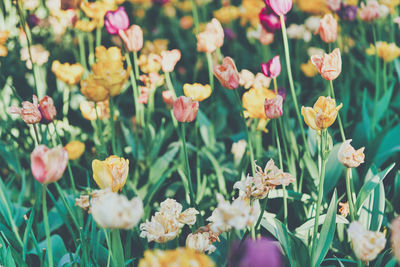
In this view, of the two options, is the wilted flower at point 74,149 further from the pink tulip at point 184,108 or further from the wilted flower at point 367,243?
the wilted flower at point 367,243

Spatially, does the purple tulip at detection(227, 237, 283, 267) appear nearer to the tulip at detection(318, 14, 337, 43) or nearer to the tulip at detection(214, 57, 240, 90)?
the tulip at detection(214, 57, 240, 90)

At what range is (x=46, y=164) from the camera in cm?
70

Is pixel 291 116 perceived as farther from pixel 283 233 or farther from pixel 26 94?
pixel 26 94

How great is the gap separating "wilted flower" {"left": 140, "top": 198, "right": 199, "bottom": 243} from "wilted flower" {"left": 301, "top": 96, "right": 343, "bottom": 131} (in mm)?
350

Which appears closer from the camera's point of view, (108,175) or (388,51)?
(108,175)

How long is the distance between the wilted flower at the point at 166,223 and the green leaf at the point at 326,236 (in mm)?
299

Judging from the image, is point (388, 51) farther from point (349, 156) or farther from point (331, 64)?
point (349, 156)

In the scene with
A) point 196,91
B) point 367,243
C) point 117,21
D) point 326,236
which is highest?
point 117,21

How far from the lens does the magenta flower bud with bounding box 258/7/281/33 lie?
143 cm

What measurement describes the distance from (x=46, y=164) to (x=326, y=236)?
627 mm

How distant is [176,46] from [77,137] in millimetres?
1250

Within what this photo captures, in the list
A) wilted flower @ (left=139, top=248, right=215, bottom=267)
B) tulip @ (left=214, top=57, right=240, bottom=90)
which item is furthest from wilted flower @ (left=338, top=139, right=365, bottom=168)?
wilted flower @ (left=139, top=248, right=215, bottom=267)

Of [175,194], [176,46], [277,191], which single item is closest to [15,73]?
[176,46]

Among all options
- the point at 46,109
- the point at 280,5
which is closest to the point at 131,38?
the point at 46,109
